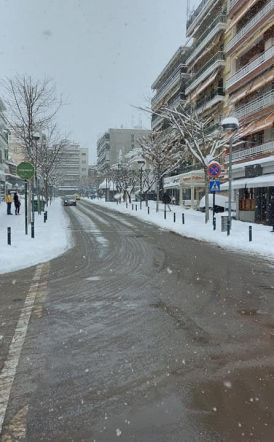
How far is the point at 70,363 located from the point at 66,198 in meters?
65.9

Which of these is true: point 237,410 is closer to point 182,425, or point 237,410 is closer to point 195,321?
point 182,425

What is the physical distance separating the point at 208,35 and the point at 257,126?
2166 centimetres

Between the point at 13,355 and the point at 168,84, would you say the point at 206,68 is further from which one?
the point at 13,355

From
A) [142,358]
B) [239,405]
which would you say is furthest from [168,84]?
[239,405]

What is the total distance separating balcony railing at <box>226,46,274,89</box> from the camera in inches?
1387

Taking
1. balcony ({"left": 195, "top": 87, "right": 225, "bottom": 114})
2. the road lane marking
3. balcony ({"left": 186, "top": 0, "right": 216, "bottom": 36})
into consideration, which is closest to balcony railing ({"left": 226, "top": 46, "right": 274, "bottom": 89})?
balcony ({"left": 195, "top": 87, "right": 225, "bottom": 114})

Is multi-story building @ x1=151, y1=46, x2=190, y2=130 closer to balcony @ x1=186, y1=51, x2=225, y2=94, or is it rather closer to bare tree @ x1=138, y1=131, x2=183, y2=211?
balcony @ x1=186, y1=51, x2=225, y2=94

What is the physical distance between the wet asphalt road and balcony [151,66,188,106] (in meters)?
63.9

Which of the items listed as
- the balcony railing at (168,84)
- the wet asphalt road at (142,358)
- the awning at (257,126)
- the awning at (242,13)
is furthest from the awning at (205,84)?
the wet asphalt road at (142,358)

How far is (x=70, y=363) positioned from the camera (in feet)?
17.1

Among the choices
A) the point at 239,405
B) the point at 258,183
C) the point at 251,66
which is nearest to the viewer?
the point at 239,405

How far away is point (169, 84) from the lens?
77.6 metres

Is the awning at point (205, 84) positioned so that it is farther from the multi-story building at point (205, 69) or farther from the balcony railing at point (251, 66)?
the balcony railing at point (251, 66)

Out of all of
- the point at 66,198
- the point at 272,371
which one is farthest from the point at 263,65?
the point at 66,198
